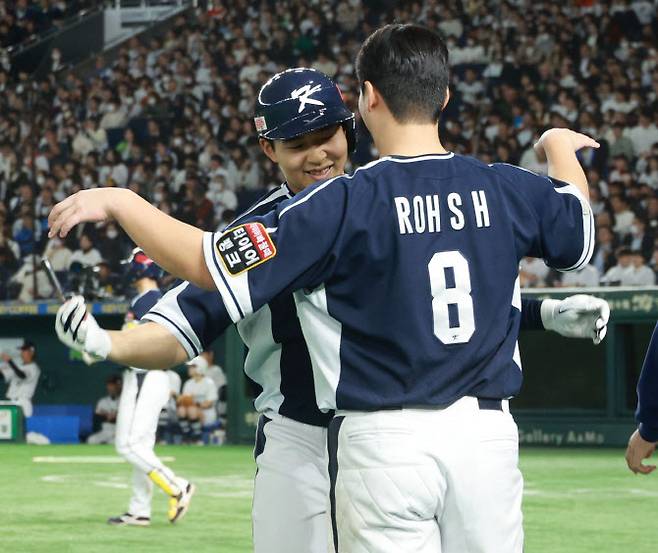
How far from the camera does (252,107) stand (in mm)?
23391

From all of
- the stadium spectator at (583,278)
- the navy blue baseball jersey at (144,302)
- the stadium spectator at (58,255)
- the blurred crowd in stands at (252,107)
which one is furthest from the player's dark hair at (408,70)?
the stadium spectator at (58,255)

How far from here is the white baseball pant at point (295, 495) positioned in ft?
12.1

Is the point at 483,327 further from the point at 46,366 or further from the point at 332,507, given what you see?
the point at 46,366

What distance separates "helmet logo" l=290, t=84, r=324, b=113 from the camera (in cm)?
389

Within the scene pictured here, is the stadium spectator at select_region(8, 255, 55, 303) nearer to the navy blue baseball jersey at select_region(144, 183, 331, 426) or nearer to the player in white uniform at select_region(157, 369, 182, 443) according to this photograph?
the player in white uniform at select_region(157, 369, 182, 443)

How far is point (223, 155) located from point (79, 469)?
9.02m

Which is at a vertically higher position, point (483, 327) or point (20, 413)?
point (483, 327)

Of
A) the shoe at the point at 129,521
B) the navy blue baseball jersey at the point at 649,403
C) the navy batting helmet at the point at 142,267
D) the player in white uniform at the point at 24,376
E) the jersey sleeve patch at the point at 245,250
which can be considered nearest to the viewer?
the jersey sleeve patch at the point at 245,250

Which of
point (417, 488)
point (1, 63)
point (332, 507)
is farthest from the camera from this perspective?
point (1, 63)

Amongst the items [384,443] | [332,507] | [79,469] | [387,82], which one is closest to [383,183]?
[387,82]

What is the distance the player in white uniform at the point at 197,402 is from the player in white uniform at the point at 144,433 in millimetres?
8374

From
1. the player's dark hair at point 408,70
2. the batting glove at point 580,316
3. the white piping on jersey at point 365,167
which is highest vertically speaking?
the player's dark hair at point 408,70

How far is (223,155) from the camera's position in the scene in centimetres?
2308

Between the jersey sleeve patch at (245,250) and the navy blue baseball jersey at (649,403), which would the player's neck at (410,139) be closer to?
the jersey sleeve patch at (245,250)
